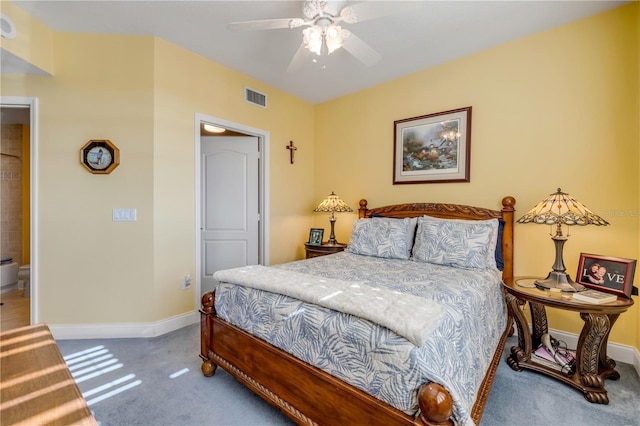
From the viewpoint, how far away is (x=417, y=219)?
116 inches

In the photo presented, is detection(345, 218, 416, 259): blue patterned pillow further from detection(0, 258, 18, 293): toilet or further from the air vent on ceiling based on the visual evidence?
detection(0, 258, 18, 293): toilet

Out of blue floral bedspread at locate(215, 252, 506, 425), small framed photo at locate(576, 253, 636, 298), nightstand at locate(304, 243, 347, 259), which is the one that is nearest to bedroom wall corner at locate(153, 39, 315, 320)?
blue floral bedspread at locate(215, 252, 506, 425)

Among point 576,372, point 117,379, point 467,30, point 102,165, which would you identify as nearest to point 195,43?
point 102,165

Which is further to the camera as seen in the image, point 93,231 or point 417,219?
point 417,219

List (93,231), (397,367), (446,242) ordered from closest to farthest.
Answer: (397,367), (446,242), (93,231)

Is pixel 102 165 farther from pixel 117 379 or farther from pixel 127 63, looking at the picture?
pixel 117 379

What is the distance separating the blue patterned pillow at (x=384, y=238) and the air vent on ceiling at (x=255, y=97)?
6.48 feet

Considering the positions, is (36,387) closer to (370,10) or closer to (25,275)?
(370,10)

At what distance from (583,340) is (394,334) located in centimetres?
156

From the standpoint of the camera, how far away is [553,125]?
2.47 meters

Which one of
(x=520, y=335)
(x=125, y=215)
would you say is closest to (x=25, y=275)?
(x=125, y=215)

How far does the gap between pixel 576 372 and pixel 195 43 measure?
399 centimetres

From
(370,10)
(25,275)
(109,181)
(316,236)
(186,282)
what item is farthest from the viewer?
(25,275)

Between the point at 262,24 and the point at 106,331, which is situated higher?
the point at 262,24
